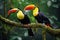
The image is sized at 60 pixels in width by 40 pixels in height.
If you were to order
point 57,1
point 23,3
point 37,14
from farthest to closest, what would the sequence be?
1. point 57,1
2. point 23,3
3. point 37,14

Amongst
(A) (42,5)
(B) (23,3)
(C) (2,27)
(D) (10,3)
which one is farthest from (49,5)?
(C) (2,27)

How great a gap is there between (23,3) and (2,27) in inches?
16.2

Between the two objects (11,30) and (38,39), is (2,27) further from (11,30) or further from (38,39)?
(38,39)

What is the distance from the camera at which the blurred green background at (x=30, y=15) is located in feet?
8.20

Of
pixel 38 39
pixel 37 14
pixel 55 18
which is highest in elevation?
pixel 37 14

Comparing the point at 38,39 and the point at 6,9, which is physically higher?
the point at 6,9

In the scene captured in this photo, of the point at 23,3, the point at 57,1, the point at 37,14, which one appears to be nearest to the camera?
the point at 37,14

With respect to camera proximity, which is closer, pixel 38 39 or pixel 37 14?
pixel 37 14

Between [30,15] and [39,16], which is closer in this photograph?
[39,16]

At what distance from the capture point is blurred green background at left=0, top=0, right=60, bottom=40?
250cm

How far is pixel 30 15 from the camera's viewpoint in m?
Result: 2.45

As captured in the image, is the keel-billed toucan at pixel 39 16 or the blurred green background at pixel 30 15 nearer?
the keel-billed toucan at pixel 39 16

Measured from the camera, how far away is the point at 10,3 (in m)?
2.57

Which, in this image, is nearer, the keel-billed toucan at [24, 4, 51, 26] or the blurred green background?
the keel-billed toucan at [24, 4, 51, 26]
